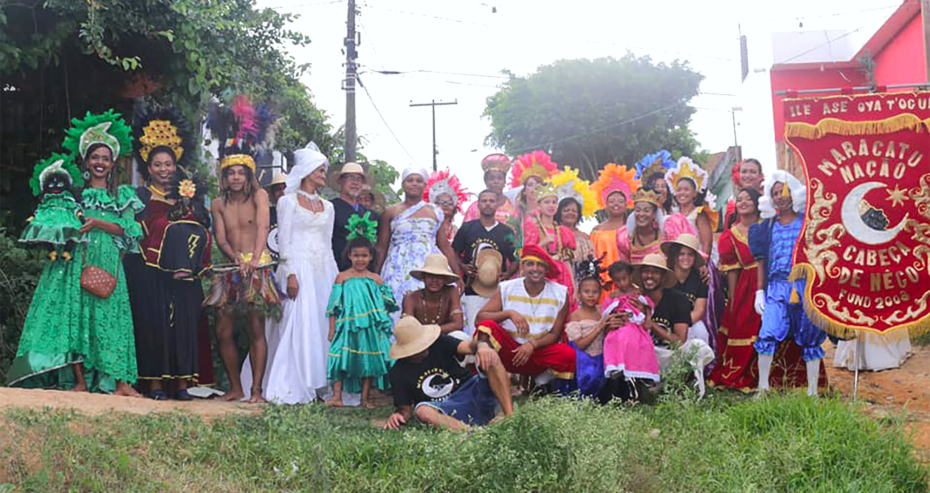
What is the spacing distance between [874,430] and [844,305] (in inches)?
55.4

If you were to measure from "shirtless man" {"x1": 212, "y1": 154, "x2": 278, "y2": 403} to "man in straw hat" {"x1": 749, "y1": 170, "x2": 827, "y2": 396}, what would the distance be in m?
3.58

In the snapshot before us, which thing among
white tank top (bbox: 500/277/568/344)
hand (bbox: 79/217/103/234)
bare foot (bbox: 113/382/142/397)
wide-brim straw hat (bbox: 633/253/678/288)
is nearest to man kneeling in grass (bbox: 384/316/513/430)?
white tank top (bbox: 500/277/568/344)

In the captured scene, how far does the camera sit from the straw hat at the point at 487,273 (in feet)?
25.3

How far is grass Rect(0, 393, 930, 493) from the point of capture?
188 inches

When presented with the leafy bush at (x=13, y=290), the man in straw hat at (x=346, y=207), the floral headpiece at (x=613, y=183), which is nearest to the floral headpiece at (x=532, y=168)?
the floral headpiece at (x=613, y=183)

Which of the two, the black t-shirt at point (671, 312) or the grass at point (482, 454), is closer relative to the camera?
the grass at point (482, 454)

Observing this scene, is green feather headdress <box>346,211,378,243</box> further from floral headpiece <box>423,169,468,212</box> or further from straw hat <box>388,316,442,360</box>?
straw hat <box>388,316,442,360</box>

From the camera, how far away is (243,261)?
7.17 meters

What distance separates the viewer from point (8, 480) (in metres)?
4.53

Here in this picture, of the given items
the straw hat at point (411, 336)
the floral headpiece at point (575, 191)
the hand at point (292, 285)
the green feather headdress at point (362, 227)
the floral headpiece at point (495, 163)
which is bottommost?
the straw hat at point (411, 336)

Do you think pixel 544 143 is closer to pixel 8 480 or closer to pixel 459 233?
pixel 459 233

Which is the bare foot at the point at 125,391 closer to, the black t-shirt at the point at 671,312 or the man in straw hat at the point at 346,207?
the man in straw hat at the point at 346,207

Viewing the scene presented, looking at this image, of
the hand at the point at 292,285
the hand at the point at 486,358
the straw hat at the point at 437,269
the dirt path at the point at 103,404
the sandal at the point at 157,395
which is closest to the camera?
the dirt path at the point at 103,404

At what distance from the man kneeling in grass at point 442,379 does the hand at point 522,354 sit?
0.38 meters
